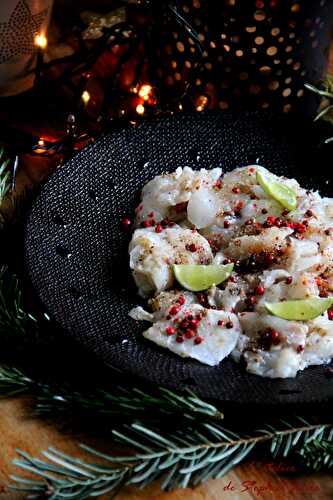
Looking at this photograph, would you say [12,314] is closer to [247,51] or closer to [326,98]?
[247,51]

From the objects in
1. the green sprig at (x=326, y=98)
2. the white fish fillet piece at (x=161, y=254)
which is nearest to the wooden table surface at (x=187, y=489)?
the white fish fillet piece at (x=161, y=254)

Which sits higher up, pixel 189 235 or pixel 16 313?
pixel 189 235

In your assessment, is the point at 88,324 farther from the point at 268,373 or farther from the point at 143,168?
the point at 143,168

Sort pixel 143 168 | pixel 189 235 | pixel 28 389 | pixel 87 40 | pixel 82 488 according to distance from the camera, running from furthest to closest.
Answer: pixel 87 40 < pixel 143 168 < pixel 189 235 < pixel 28 389 < pixel 82 488

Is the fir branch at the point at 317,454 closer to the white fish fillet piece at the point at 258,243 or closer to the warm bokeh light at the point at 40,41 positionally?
the white fish fillet piece at the point at 258,243

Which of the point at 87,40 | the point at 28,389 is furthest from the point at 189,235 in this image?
the point at 87,40

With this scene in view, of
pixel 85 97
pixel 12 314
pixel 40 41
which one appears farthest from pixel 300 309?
pixel 40 41

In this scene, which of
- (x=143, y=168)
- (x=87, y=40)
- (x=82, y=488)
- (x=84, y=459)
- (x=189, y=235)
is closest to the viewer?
(x=82, y=488)
